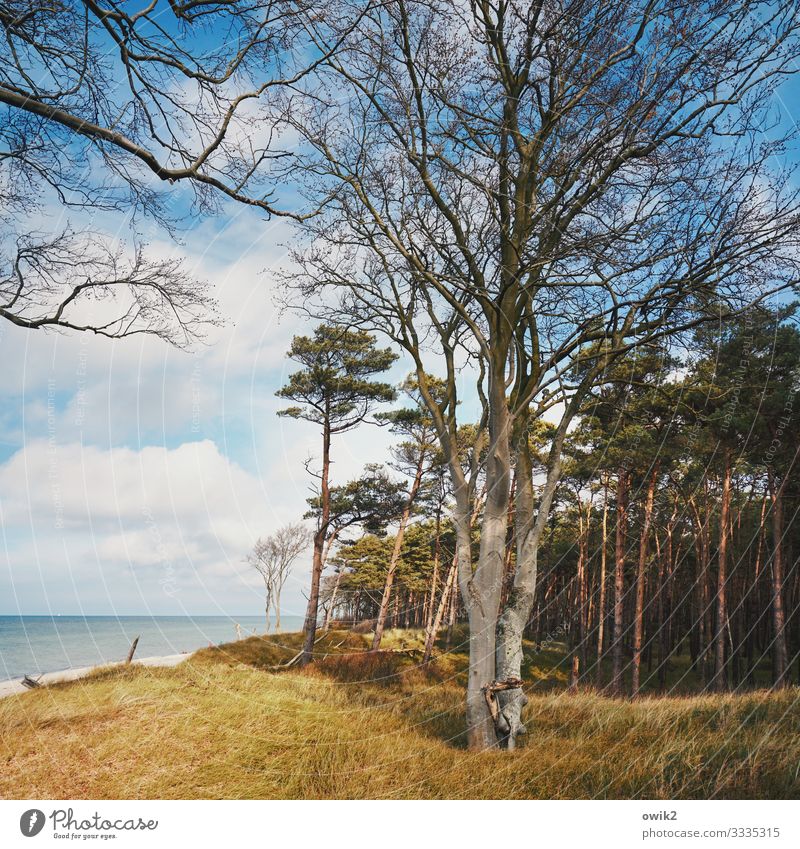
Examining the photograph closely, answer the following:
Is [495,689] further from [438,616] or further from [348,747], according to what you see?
[438,616]

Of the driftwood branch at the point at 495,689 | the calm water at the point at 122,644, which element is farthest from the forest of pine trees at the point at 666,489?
the calm water at the point at 122,644

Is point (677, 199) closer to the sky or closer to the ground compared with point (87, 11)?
closer to the ground

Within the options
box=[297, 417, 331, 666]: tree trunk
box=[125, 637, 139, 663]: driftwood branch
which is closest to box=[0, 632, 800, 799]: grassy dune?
box=[125, 637, 139, 663]: driftwood branch

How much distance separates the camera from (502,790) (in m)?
4.50

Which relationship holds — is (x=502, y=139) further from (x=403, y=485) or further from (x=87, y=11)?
(x=403, y=485)
